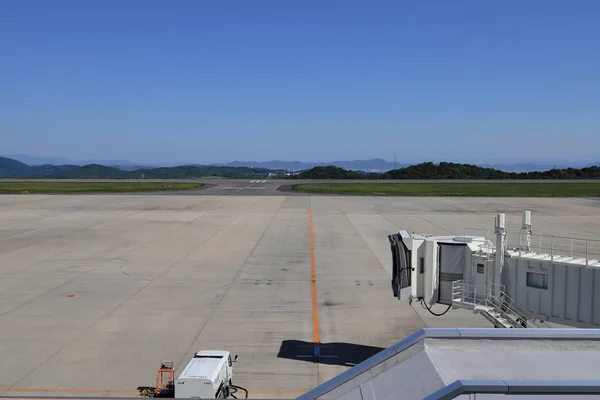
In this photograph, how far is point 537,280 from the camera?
50.0 ft

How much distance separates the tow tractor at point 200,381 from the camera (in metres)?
13.2

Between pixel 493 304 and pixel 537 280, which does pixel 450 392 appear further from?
pixel 493 304

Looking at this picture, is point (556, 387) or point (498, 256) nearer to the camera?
point (556, 387)

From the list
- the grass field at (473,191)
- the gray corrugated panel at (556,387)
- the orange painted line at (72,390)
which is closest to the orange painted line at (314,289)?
the orange painted line at (72,390)

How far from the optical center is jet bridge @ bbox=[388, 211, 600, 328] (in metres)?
14.3

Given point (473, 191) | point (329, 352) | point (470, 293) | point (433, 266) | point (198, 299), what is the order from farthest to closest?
point (473, 191) → point (198, 299) → point (329, 352) → point (433, 266) → point (470, 293)

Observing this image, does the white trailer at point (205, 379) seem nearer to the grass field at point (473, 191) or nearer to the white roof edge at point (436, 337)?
the white roof edge at point (436, 337)

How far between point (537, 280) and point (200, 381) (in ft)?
34.4

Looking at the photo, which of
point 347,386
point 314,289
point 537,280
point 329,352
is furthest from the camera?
point 314,289

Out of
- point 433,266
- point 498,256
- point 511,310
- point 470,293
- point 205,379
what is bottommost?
point 205,379

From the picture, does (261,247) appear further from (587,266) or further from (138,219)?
(587,266)

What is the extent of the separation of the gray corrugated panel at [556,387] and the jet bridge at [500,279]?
9.10 meters

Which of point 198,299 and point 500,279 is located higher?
point 500,279

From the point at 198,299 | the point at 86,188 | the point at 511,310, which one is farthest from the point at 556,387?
the point at 86,188
